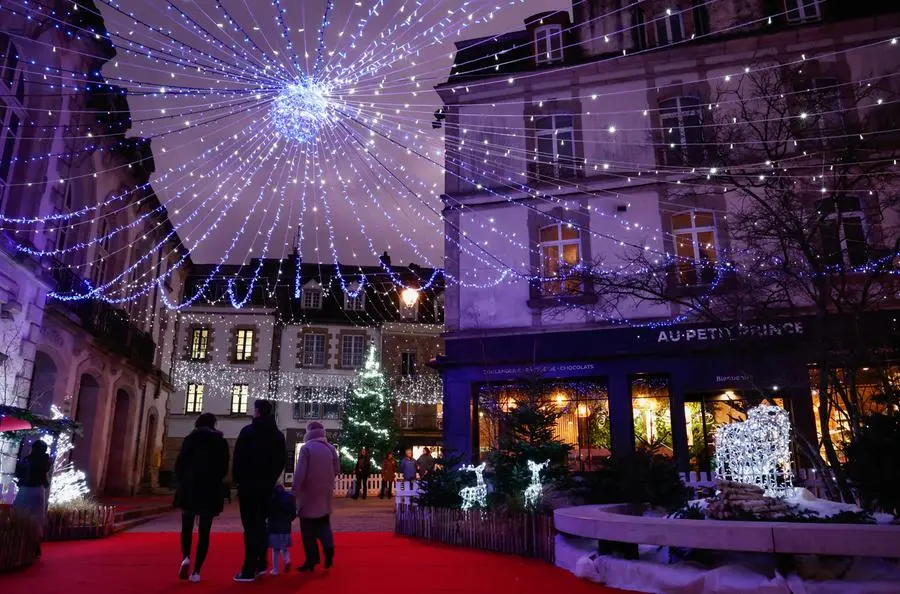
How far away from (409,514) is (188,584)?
515cm

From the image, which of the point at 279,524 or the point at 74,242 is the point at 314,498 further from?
the point at 74,242

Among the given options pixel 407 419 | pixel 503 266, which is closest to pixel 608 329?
pixel 503 266

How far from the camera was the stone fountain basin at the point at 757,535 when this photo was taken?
518cm

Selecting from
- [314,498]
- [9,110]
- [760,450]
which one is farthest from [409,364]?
[314,498]

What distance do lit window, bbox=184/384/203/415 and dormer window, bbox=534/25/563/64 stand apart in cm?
2646

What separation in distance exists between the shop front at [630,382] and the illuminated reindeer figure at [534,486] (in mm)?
3658

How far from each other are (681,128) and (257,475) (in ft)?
43.3

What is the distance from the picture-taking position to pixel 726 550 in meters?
5.75

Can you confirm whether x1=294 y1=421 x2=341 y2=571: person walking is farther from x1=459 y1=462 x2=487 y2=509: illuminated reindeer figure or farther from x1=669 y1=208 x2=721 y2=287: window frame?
x1=669 y1=208 x2=721 y2=287: window frame

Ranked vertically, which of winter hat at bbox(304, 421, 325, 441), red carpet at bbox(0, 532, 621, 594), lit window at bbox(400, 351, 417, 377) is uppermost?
lit window at bbox(400, 351, 417, 377)

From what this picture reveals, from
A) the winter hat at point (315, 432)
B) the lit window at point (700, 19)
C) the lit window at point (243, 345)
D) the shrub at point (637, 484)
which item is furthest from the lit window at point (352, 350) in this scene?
the winter hat at point (315, 432)

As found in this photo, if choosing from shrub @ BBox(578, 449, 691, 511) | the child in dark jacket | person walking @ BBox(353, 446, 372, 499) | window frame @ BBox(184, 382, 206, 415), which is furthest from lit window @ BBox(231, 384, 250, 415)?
the child in dark jacket

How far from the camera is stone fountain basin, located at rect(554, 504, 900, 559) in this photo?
5.18m

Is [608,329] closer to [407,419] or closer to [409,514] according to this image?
[409,514]
